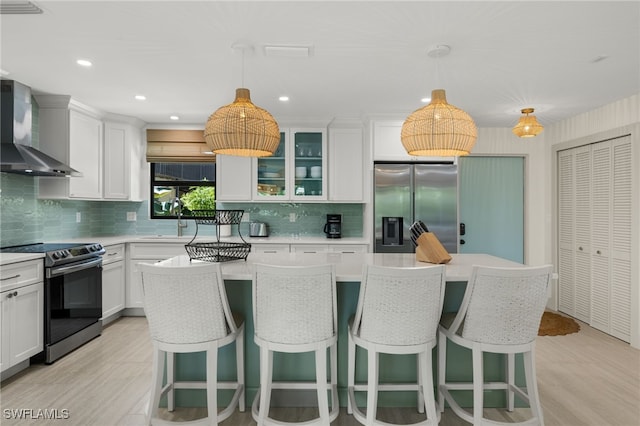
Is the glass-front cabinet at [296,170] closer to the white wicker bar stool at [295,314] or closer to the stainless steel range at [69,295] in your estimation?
the stainless steel range at [69,295]

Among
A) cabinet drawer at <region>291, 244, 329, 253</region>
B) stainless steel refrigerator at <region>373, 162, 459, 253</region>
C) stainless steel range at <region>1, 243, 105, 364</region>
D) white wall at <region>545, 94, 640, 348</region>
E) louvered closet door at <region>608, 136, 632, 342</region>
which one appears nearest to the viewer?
stainless steel range at <region>1, 243, 105, 364</region>

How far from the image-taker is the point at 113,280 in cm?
413

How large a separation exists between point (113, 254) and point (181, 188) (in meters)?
1.32

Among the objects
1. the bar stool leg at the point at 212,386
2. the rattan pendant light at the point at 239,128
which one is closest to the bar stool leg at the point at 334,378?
the bar stool leg at the point at 212,386

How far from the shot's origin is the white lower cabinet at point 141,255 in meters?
4.36

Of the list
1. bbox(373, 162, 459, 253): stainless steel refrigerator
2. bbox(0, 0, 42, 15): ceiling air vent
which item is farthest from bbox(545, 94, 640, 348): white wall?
bbox(0, 0, 42, 15): ceiling air vent

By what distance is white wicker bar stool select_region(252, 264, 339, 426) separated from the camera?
1902mm

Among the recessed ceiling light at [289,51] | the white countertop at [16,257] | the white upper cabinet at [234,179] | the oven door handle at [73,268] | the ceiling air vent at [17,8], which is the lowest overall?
the oven door handle at [73,268]

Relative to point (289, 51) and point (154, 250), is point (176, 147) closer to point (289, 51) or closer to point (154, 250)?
point (154, 250)

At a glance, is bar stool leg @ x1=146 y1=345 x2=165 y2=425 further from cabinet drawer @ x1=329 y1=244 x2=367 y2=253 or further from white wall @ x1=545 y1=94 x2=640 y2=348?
white wall @ x1=545 y1=94 x2=640 y2=348

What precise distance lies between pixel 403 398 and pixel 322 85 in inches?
102

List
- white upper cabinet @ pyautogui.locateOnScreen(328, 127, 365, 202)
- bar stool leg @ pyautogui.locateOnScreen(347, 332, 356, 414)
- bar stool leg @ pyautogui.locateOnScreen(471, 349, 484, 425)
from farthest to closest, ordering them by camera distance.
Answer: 1. white upper cabinet @ pyautogui.locateOnScreen(328, 127, 365, 202)
2. bar stool leg @ pyautogui.locateOnScreen(347, 332, 356, 414)
3. bar stool leg @ pyautogui.locateOnScreen(471, 349, 484, 425)

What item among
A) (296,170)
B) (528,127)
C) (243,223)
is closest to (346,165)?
(296,170)

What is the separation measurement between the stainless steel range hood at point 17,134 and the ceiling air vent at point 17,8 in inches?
55.5
